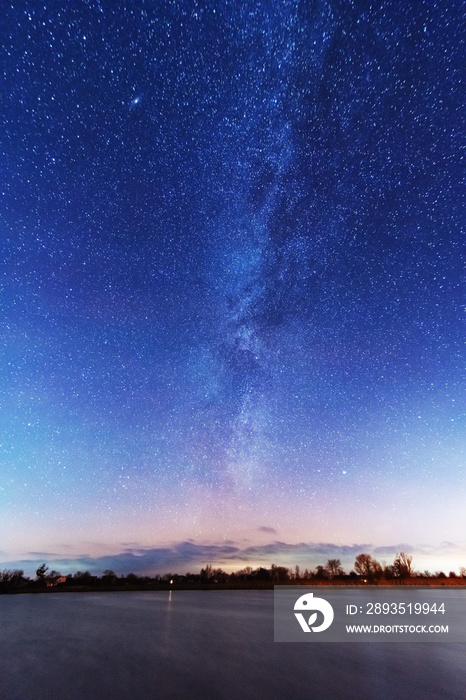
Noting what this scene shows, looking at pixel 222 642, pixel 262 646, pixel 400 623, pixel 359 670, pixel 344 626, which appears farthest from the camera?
pixel 400 623

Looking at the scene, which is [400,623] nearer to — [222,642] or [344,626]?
[344,626]

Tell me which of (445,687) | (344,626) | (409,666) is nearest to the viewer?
(445,687)

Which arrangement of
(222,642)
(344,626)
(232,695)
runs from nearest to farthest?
1. (232,695)
2. (222,642)
3. (344,626)

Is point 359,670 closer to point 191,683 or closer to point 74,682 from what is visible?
point 191,683

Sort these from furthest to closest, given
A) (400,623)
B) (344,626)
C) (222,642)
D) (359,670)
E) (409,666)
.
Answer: (400,623) < (344,626) < (222,642) < (409,666) < (359,670)

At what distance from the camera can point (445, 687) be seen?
1844 cm

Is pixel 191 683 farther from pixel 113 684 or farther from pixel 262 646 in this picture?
pixel 262 646

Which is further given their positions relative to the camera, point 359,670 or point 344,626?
point 344,626

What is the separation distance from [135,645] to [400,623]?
3100cm

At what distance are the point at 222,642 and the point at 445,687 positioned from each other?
17.1 meters

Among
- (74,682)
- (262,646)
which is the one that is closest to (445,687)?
(262,646)

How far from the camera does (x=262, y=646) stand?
2828cm

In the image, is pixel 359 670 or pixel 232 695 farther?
pixel 359 670

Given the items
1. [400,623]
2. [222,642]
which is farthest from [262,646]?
[400,623]
